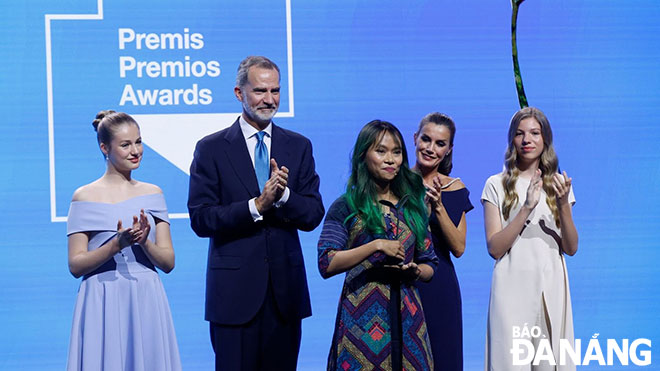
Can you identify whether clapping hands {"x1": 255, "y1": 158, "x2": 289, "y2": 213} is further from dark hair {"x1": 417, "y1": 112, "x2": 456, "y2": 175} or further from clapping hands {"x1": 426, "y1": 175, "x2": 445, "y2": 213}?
dark hair {"x1": 417, "y1": 112, "x2": 456, "y2": 175}

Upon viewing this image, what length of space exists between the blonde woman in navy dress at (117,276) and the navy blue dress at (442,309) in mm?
1048

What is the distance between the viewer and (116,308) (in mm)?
3094

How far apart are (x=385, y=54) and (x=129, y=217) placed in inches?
75.5

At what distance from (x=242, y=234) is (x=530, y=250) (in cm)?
120

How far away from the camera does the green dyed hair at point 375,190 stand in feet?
8.96

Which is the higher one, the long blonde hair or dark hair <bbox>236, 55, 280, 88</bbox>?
dark hair <bbox>236, 55, 280, 88</bbox>

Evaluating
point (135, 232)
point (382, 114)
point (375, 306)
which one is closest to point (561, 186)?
point (375, 306)

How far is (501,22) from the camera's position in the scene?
14.9ft

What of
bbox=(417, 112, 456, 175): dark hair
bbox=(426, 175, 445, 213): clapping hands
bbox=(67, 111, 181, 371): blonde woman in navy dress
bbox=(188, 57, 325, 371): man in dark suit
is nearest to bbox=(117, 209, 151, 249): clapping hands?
bbox=(67, 111, 181, 371): blonde woman in navy dress

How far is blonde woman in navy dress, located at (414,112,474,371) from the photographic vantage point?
321 centimetres

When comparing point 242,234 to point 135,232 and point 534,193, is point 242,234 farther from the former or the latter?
point 534,193

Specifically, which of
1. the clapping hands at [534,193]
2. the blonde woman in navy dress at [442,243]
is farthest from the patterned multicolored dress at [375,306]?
the clapping hands at [534,193]

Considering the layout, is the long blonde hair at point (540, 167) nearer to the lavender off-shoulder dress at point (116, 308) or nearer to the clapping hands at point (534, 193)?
the clapping hands at point (534, 193)

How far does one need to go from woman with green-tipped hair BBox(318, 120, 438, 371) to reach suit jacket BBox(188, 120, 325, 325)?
32 cm
